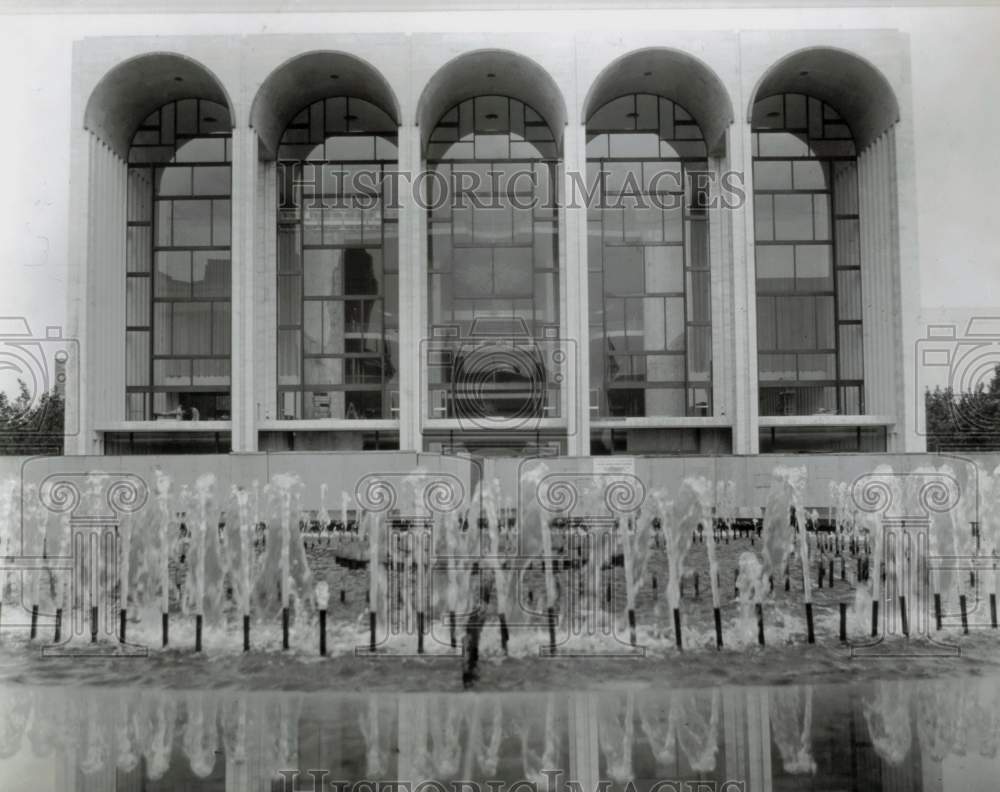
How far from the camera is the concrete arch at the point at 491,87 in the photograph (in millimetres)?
7746

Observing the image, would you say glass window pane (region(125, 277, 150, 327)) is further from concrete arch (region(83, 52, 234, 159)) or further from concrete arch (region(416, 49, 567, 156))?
concrete arch (region(416, 49, 567, 156))

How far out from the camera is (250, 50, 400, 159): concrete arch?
316 inches

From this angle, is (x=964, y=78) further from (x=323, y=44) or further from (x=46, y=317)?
(x=46, y=317)

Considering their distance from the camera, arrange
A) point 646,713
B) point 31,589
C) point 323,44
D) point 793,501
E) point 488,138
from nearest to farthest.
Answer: point 646,713
point 31,589
point 793,501
point 323,44
point 488,138

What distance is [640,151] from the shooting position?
9.14 m

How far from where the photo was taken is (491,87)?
8664 millimetres

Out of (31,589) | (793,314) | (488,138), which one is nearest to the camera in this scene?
(31,589)

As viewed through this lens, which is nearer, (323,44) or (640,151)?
(323,44)

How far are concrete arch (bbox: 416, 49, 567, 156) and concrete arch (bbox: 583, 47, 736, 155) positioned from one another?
425 millimetres

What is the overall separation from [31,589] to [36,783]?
1401 mm

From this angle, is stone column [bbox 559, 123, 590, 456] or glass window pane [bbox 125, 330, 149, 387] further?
glass window pane [bbox 125, 330, 149, 387]

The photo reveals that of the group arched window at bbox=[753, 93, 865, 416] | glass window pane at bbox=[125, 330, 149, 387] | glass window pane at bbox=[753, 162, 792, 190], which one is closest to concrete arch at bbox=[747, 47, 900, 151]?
arched window at bbox=[753, 93, 865, 416]

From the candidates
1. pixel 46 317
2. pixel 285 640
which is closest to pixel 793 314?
pixel 285 640

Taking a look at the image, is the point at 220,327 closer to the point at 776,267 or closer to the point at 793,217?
the point at 776,267
